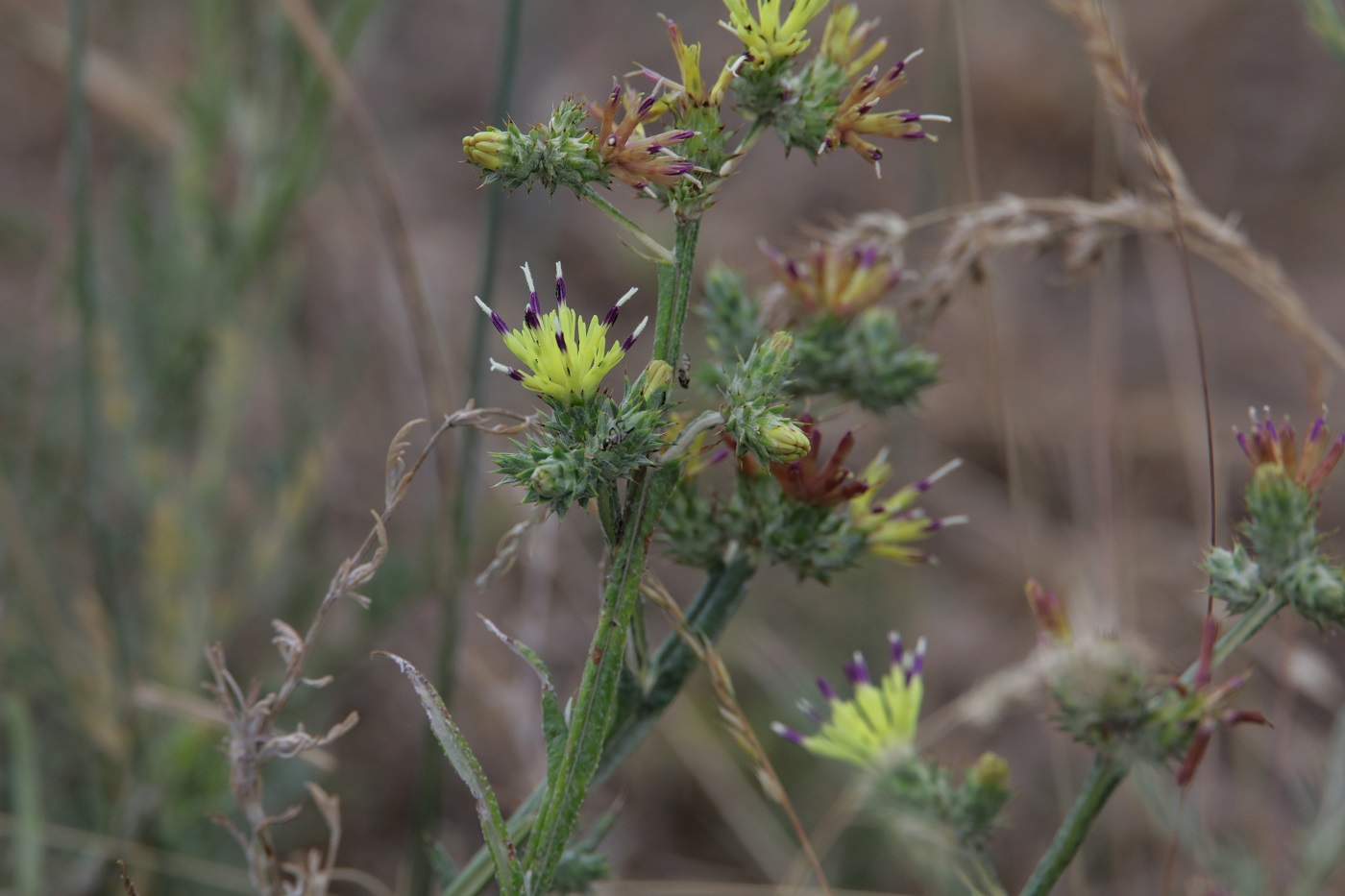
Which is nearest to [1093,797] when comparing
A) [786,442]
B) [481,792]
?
[786,442]

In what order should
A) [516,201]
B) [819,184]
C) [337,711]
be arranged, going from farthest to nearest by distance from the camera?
[819,184]
[516,201]
[337,711]

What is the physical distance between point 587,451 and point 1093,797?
0.79 m

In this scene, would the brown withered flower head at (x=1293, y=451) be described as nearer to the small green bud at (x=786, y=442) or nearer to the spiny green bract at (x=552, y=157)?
the small green bud at (x=786, y=442)

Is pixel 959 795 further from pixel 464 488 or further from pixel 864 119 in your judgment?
pixel 464 488

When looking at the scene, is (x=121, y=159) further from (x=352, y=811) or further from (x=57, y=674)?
(x=352, y=811)

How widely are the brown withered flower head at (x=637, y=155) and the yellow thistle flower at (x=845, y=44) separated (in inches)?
11.2

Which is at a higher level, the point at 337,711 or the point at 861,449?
the point at 861,449

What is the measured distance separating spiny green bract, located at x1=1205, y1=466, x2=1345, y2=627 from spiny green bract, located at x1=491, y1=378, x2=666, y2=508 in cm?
75

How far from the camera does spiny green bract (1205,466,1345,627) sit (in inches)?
49.5

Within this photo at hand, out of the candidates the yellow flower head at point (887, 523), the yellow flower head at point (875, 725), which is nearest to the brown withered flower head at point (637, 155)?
the yellow flower head at point (887, 523)

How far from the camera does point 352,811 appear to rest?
3332mm

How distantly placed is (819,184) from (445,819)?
12.2ft

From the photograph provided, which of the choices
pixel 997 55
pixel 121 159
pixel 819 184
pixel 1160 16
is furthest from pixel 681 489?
pixel 1160 16

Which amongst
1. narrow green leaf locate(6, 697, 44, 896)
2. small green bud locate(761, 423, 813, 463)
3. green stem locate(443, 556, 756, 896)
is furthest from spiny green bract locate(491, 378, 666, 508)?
narrow green leaf locate(6, 697, 44, 896)
